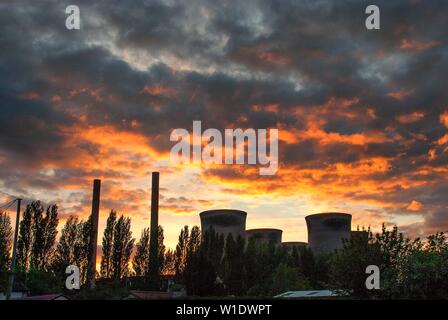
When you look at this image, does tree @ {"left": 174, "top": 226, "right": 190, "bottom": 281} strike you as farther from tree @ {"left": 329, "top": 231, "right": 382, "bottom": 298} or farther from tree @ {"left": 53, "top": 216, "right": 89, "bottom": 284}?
tree @ {"left": 329, "top": 231, "right": 382, "bottom": 298}

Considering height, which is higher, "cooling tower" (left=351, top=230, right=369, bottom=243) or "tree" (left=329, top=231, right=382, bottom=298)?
"cooling tower" (left=351, top=230, right=369, bottom=243)

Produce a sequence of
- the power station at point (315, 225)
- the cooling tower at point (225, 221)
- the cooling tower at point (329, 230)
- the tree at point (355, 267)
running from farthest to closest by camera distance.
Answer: the cooling tower at point (329, 230) → the power station at point (315, 225) → the cooling tower at point (225, 221) → the tree at point (355, 267)

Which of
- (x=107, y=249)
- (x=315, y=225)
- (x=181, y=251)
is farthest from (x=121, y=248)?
→ (x=315, y=225)

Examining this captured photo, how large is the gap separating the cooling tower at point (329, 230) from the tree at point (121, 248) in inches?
1232

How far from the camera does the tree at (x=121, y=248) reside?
225ft

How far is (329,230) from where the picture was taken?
8294 centimetres

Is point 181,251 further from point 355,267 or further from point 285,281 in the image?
point 355,267

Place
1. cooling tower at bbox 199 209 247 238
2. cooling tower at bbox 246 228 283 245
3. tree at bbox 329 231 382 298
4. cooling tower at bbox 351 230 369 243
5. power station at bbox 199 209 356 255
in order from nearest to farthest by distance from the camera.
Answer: tree at bbox 329 231 382 298
cooling tower at bbox 351 230 369 243
cooling tower at bbox 199 209 247 238
power station at bbox 199 209 356 255
cooling tower at bbox 246 228 283 245

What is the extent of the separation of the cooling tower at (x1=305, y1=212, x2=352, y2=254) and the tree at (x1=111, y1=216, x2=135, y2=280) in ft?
103

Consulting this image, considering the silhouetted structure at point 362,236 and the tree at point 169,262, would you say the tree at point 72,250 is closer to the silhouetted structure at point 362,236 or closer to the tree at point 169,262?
the tree at point 169,262

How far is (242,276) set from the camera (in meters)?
63.5

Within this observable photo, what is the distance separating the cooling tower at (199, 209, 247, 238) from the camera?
258 ft

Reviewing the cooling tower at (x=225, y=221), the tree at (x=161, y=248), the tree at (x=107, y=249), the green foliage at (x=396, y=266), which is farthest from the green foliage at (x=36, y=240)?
the green foliage at (x=396, y=266)

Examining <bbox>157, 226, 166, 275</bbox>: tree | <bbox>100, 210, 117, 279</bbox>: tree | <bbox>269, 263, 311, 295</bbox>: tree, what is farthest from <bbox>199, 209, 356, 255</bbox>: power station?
<bbox>100, 210, 117, 279</bbox>: tree
